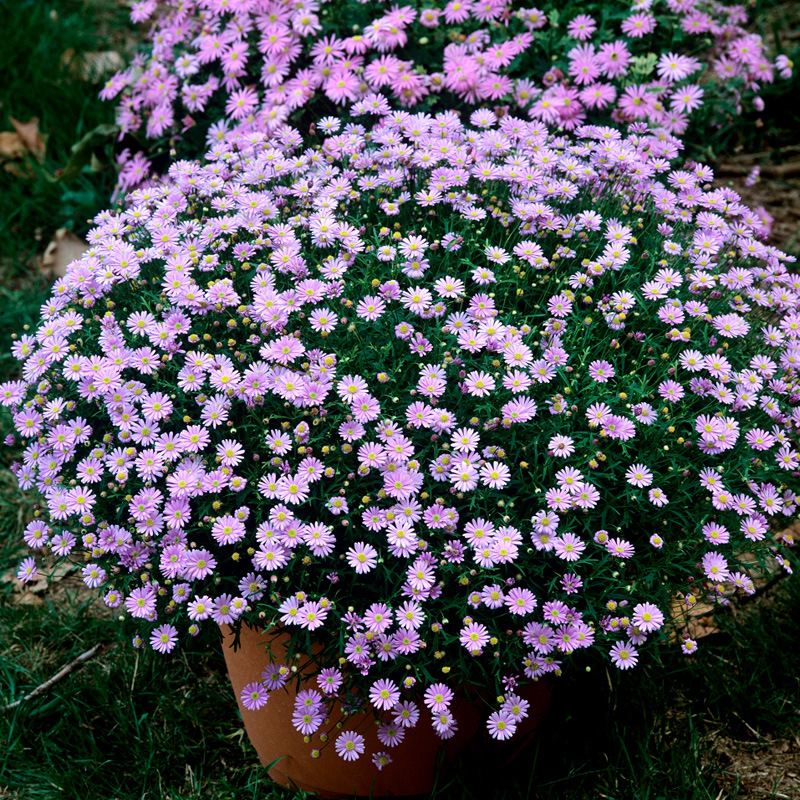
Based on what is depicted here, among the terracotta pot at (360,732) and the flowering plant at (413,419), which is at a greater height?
the flowering plant at (413,419)

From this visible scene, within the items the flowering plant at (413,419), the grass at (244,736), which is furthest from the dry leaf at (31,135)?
the grass at (244,736)

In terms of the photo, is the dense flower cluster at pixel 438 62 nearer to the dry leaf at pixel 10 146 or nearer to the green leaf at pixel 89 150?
the green leaf at pixel 89 150

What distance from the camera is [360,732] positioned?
2.01 metres

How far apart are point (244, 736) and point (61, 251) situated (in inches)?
97.9

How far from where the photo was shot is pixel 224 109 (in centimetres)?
319

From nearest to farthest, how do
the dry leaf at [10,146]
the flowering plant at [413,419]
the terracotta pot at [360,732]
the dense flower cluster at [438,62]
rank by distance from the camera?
1. the flowering plant at [413,419]
2. the terracotta pot at [360,732]
3. the dense flower cluster at [438,62]
4. the dry leaf at [10,146]

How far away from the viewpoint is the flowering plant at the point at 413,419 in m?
1.86

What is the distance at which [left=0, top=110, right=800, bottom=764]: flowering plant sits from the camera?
6.11 ft

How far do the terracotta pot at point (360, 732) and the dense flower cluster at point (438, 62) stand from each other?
5.72 ft

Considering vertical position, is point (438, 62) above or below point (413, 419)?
above

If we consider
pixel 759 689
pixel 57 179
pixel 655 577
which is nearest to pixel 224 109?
pixel 57 179

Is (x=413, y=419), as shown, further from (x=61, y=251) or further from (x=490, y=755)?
(x=61, y=251)

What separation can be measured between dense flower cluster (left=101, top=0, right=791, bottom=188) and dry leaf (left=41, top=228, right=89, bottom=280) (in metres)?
0.81

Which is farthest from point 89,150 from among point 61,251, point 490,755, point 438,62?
point 490,755
